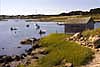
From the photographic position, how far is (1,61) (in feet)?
139

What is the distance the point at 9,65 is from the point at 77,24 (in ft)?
92.3

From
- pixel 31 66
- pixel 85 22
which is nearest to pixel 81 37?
pixel 85 22

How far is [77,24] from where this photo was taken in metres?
62.6

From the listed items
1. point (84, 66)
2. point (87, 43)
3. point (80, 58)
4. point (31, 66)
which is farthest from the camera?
point (87, 43)

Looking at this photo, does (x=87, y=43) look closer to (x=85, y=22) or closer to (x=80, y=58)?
(x=80, y=58)

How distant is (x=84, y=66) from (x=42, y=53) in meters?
16.9

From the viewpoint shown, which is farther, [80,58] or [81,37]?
→ [81,37]

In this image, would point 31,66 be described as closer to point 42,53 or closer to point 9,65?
point 9,65

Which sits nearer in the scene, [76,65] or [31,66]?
[76,65]

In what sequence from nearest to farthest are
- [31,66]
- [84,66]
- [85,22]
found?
1. [84,66]
2. [31,66]
3. [85,22]

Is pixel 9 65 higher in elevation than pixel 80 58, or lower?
lower

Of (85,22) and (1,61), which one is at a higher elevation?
(85,22)

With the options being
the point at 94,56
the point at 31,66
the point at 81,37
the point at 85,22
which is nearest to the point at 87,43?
the point at 81,37

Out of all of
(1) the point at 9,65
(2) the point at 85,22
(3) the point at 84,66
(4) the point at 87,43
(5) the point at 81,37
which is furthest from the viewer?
(2) the point at 85,22
